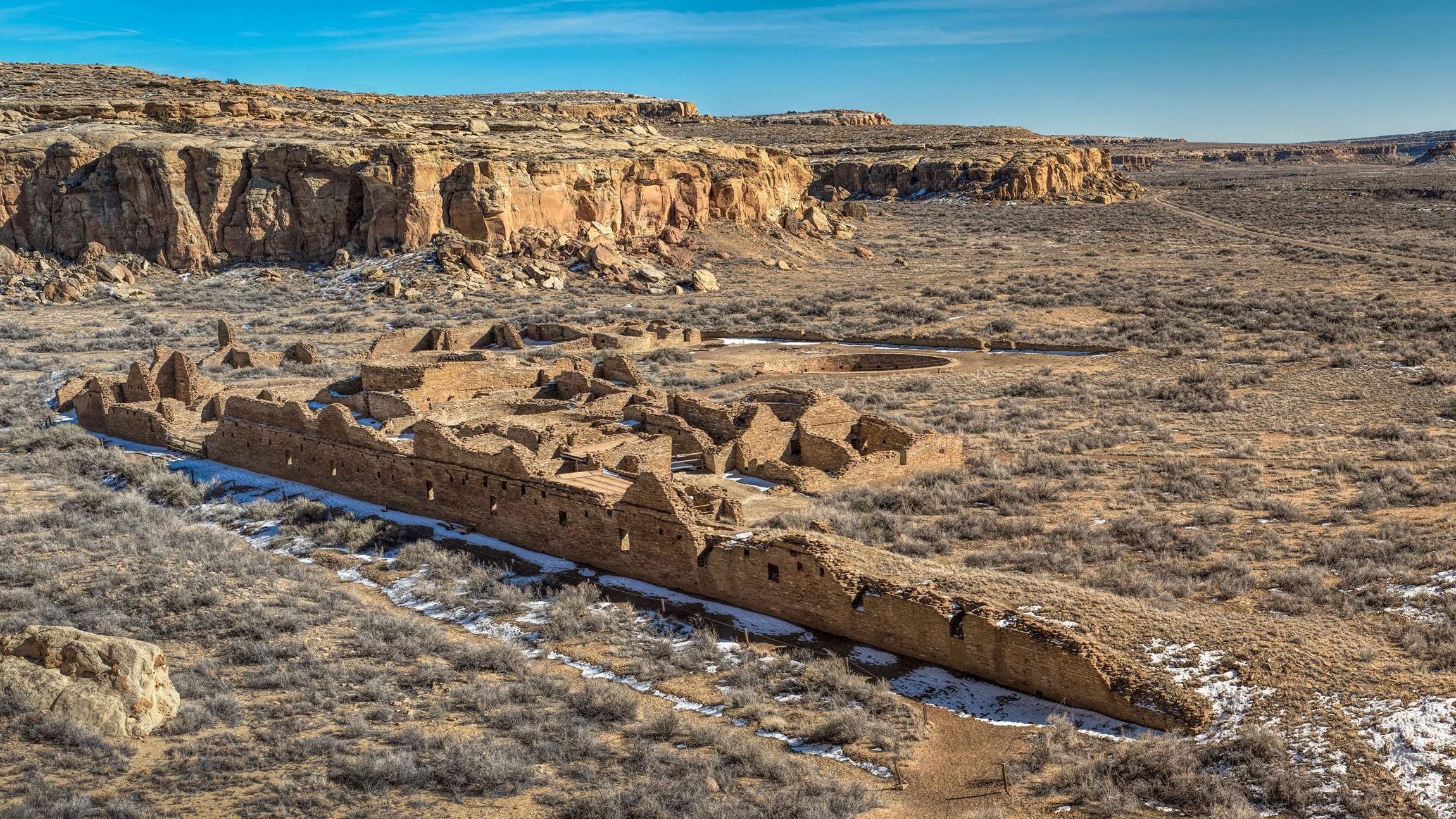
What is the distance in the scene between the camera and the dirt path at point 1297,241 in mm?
51625

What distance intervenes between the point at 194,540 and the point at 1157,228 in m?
68.1

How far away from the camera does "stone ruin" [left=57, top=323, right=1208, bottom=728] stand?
444 inches

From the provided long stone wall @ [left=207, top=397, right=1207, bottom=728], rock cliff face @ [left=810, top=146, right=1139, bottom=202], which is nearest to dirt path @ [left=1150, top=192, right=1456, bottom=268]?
rock cliff face @ [left=810, top=146, right=1139, bottom=202]

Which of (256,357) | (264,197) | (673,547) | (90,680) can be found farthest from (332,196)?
(90,680)

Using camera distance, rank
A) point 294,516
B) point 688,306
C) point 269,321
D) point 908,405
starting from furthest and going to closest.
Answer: point 688,306
point 269,321
point 908,405
point 294,516

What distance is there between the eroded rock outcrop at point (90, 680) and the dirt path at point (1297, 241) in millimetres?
54372

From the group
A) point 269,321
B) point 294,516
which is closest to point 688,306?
point 269,321

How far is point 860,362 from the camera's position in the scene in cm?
3312

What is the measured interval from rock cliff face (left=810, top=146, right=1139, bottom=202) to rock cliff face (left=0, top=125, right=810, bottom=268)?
134 ft

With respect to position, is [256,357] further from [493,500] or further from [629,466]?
[629,466]

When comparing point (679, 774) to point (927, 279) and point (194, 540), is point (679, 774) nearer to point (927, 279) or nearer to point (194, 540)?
point (194, 540)

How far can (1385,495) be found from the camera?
55.1 ft

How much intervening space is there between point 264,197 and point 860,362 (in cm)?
3417

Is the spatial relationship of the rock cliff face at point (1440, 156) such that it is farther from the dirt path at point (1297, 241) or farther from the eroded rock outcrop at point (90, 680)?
the eroded rock outcrop at point (90, 680)
